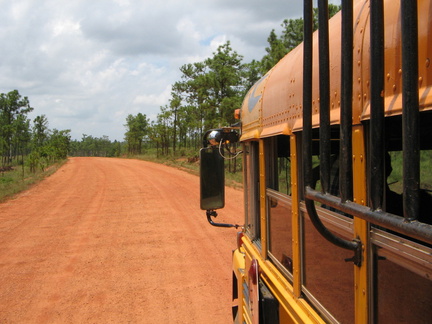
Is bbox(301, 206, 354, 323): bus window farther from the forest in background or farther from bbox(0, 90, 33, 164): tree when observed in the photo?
bbox(0, 90, 33, 164): tree

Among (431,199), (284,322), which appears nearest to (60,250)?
(284,322)

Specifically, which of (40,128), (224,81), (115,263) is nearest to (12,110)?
(40,128)

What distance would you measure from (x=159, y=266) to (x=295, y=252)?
15.4 ft

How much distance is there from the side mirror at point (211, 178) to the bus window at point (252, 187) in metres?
0.20

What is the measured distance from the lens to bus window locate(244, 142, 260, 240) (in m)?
2.64

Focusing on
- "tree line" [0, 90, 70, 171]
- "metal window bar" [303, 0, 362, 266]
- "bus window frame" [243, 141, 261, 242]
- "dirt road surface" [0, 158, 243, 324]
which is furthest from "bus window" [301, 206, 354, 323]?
"tree line" [0, 90, 70, 171]

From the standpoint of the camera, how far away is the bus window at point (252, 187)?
2.64 m

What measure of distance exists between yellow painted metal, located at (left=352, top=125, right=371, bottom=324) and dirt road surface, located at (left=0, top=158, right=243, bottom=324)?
3.36 m

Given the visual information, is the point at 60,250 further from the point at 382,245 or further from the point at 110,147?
the point at 110,147

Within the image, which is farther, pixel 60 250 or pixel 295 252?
pixel 60 250

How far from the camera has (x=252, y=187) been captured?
274cm

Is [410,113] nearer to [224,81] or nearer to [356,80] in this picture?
[356,80]

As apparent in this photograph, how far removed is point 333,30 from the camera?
4.83 feet

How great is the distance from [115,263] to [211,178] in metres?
4.05
